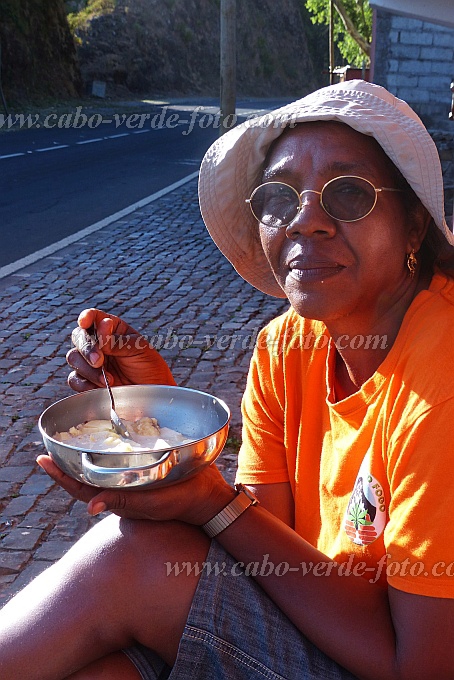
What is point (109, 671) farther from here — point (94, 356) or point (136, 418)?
point (94, 356)

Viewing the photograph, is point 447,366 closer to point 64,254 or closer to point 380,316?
point 380,316

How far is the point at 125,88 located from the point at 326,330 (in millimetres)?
46207

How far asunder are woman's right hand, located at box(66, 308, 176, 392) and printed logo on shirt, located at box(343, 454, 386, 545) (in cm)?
79

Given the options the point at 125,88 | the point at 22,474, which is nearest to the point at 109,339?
the point at 22,474

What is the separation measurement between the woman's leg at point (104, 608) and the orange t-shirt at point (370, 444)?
0.34m

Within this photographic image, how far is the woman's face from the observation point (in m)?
1.93

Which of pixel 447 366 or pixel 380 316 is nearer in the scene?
pixel 447 366

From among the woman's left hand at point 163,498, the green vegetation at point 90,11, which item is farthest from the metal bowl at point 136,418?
the green vegetation at point 90,11

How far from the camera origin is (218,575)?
187cm

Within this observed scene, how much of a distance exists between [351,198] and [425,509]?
0.68 meters

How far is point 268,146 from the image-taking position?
85.2 inches

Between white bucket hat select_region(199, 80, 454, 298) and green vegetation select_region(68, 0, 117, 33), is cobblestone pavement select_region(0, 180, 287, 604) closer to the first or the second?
white bucket hat select_region(199, 80, 454, 298)

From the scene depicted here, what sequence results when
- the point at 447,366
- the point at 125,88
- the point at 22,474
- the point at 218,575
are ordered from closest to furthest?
the point at 447,366 → the point at 218,575 → the point at 22,474 → the point at 125,88

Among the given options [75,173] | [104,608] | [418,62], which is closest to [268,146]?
[104,608]
